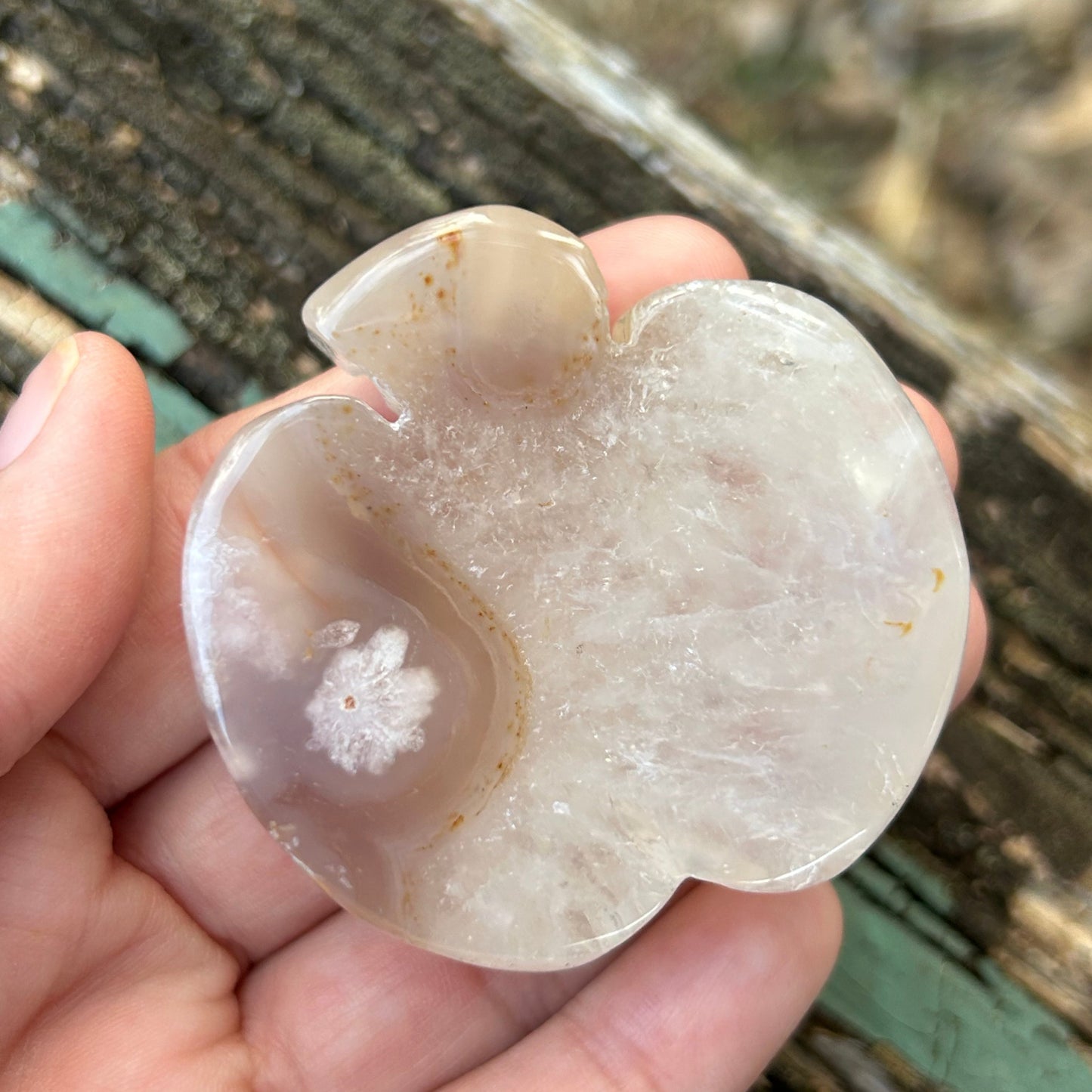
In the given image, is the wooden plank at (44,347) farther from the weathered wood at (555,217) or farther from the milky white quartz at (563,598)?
the milky white quartz at (563,598)

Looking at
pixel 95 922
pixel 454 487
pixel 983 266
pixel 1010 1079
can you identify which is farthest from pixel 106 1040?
pixel 983 266

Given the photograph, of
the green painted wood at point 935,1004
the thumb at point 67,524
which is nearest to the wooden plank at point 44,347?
the thumb at point 67,524

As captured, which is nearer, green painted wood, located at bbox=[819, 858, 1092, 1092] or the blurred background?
green painted wood, located at bbox=[819, 858, 1092, 1092]

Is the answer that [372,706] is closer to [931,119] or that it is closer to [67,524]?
[67,524]

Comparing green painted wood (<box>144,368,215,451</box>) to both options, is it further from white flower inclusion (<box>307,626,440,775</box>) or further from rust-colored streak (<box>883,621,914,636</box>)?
rust-colored streak (<box>883,621,914,636</box>)

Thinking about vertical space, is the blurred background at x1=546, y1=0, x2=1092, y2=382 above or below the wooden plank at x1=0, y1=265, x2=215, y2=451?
below

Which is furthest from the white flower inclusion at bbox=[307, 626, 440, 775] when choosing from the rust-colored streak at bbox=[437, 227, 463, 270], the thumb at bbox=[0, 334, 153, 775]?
the rust-colored streak at bbox=[437, 227, 463, 270]
